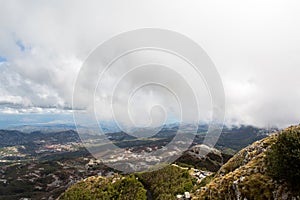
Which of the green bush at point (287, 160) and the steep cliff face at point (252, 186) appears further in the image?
the steep cliff face at point (252, 186)

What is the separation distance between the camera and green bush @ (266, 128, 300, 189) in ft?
152

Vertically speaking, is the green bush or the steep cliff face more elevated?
the green bush

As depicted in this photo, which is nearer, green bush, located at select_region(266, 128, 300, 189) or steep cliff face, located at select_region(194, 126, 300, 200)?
green bush, located at select_region(266, 128, 300, 189)

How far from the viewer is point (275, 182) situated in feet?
164

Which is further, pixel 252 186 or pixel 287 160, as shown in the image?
pixel 252 186

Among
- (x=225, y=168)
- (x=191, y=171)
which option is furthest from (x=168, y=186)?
(x=225, y=168)

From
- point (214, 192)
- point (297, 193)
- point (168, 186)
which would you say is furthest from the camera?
point (168, 186)

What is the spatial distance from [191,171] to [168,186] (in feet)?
73.0

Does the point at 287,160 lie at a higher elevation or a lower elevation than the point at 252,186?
higher

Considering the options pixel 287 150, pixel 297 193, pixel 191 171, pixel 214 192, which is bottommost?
pixel 191 171

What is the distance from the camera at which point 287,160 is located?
156ft

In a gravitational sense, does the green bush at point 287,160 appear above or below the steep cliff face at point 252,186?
above

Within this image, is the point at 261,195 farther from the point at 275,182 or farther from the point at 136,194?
the point at 136,194

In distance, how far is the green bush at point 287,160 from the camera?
46219 mm
